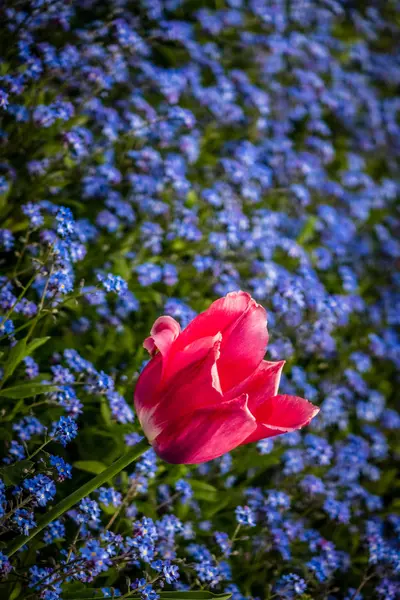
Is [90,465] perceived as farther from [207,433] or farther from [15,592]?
Result: [207,433]

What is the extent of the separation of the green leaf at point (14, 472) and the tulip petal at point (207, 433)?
22.5 inches

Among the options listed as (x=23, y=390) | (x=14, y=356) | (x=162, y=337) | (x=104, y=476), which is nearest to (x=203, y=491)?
(x=23, y=390)

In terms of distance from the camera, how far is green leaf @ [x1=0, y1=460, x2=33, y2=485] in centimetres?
178

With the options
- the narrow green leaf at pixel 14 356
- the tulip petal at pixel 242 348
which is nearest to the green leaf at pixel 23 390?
the narrow green leaf at pixel 14 356

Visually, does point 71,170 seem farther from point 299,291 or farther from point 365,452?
point 365,452

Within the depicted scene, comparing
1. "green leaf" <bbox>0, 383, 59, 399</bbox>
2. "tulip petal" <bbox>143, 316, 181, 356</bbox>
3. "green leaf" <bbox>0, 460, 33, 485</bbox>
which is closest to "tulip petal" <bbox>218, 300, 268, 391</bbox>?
"tulip petal" <bbox>143, 316, 181, 356</bbox>

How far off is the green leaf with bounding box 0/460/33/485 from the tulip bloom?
546 millimetres

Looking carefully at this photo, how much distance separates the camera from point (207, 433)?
4.37 feet

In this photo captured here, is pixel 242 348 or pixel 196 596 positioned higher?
pixel 242 348

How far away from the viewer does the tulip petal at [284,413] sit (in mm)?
1361

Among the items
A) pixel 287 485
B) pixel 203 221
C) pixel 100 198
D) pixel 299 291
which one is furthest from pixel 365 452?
pixel 100 198

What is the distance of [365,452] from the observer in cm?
344

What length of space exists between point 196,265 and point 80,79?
3.75ft

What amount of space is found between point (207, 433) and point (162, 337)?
0.72 ft
